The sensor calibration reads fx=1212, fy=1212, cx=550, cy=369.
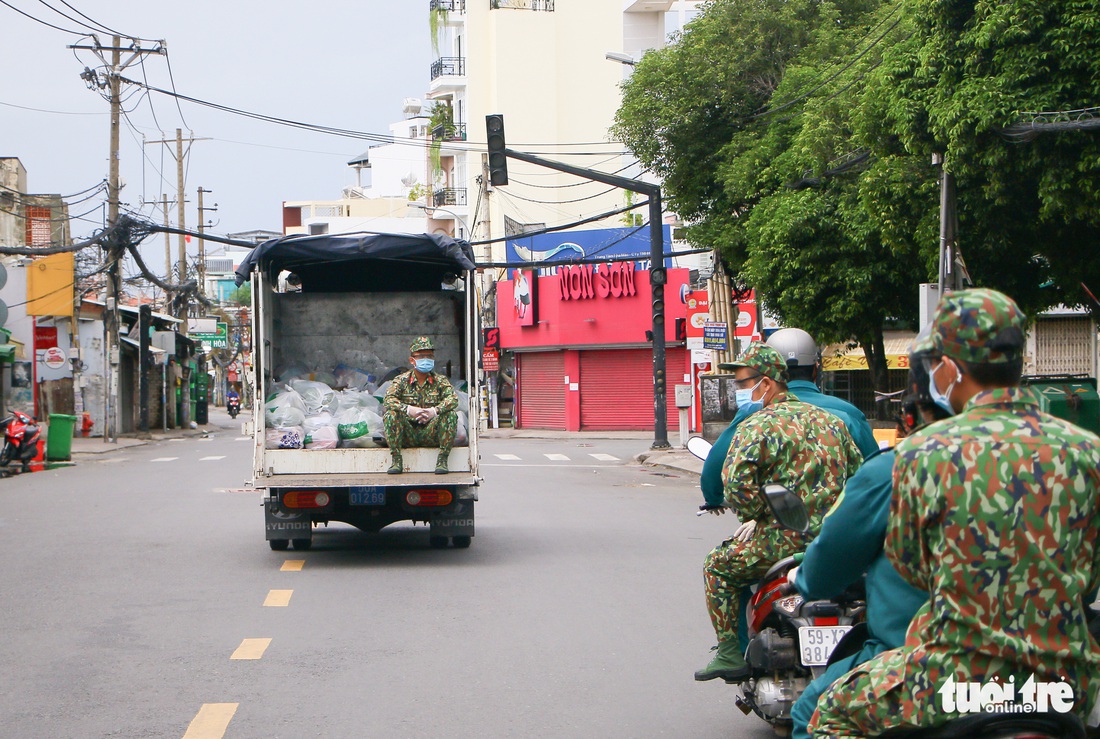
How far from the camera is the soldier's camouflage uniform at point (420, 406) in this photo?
36.9 ft

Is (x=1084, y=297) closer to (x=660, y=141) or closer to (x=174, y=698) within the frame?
(x=660, y=141)

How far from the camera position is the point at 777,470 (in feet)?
16.5

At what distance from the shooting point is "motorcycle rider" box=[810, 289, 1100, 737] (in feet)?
9.00

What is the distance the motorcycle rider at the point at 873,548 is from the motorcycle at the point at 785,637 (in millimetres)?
668

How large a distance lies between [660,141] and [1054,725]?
80.8ft

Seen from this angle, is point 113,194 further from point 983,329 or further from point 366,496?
point 983,329

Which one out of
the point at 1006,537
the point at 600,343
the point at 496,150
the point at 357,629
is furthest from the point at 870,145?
the point at 600,343

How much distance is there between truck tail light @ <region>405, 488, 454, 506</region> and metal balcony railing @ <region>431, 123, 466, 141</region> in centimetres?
5226

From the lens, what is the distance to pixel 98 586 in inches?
388

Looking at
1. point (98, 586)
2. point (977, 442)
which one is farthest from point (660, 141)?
point (977, 442)

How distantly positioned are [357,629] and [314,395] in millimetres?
5004

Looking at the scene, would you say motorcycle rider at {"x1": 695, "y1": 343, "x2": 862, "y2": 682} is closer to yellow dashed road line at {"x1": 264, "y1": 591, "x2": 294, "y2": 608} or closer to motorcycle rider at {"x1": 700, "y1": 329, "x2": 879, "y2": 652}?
motorcycle rider at {"x1": 700, "y1": 329, "x2": 879, "y2": 652}

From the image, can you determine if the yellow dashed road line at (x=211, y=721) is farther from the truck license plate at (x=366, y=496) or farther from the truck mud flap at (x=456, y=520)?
the truck mud flap at (x=456, y=520)

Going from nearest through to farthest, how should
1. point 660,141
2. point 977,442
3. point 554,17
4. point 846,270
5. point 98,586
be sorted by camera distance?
1. point 977,442
2. point 98,586
3. point 846,270
4. point 660,141
5. point 554,17
